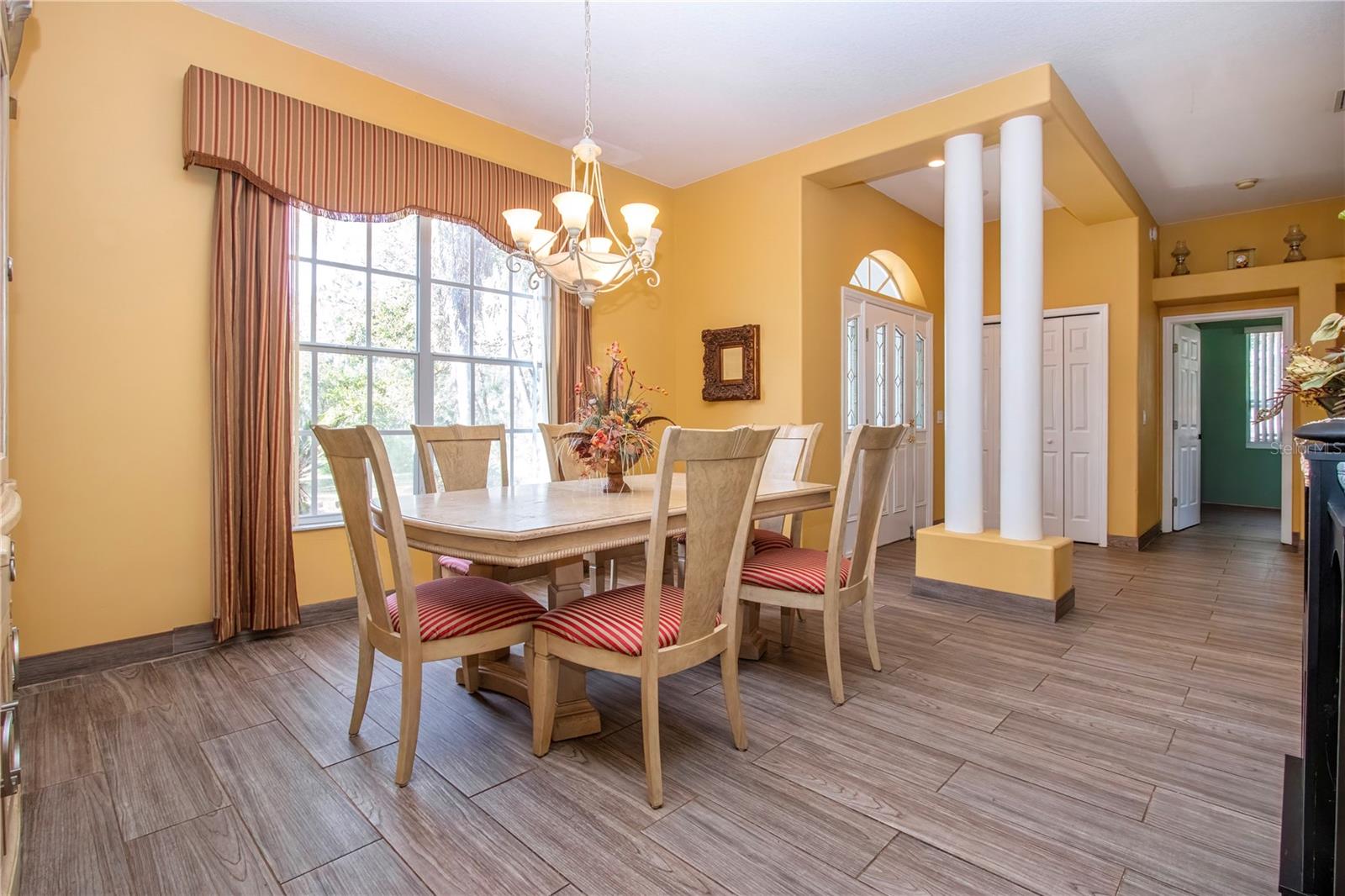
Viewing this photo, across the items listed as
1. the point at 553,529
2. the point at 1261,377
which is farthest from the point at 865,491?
the point at 1261,377

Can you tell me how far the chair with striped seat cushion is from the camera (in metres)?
1.86

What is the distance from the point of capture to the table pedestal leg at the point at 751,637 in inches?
114

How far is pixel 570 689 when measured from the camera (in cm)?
224

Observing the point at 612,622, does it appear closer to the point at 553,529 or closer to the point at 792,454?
the point at 553,529

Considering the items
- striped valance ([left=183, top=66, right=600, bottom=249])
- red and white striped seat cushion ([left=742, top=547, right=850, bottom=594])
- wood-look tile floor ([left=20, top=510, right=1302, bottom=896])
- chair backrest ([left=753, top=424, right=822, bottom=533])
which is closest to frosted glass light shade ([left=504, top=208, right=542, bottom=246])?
striped valance ([left=183, top=66, right=600, bottom=249])

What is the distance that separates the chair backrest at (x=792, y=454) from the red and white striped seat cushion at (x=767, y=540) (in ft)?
0.31

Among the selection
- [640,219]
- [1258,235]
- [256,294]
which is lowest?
[256,294]

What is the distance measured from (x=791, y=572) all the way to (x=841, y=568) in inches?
8.3

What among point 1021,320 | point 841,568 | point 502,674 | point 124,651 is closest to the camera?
point 502,674

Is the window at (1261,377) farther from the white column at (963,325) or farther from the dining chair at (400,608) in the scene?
the dining chair at (400,608)

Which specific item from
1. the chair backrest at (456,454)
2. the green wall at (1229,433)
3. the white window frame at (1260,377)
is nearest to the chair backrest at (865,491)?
the chair backrest at (456,454)

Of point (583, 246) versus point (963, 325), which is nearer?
point (583, 246)

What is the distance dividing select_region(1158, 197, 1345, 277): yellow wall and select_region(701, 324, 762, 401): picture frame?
4.51 metres

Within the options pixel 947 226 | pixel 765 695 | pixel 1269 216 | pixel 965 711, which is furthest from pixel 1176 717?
pixel 1269 216
